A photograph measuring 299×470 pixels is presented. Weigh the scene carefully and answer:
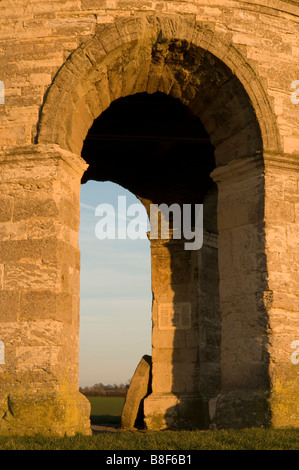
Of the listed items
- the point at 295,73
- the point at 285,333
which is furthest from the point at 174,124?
the point at 285,333

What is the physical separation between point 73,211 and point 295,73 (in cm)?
320

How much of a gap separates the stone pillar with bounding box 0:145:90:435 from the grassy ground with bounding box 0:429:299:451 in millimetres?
413

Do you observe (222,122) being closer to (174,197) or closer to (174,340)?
(174,197)

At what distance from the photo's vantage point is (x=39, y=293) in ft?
23.0

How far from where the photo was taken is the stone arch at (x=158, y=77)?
24.7 feet

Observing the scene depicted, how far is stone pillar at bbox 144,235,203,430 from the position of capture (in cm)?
1084

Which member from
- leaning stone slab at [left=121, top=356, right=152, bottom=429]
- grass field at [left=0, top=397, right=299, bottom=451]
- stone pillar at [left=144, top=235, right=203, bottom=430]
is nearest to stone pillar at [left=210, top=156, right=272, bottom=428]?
grass field at [left=0, top=397, right=299, bottom=451]

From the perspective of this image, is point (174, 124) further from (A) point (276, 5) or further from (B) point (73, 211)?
(B) point (73, 211)

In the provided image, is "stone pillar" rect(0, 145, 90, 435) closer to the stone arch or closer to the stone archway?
the stone archway

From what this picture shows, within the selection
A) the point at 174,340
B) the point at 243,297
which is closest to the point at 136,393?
the point at 174,340

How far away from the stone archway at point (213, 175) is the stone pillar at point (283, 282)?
4 cm

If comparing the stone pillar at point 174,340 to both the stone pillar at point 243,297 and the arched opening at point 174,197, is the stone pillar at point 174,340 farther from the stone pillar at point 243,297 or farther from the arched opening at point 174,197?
the stone pillar at point 243,297

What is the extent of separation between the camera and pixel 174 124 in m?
11.0
